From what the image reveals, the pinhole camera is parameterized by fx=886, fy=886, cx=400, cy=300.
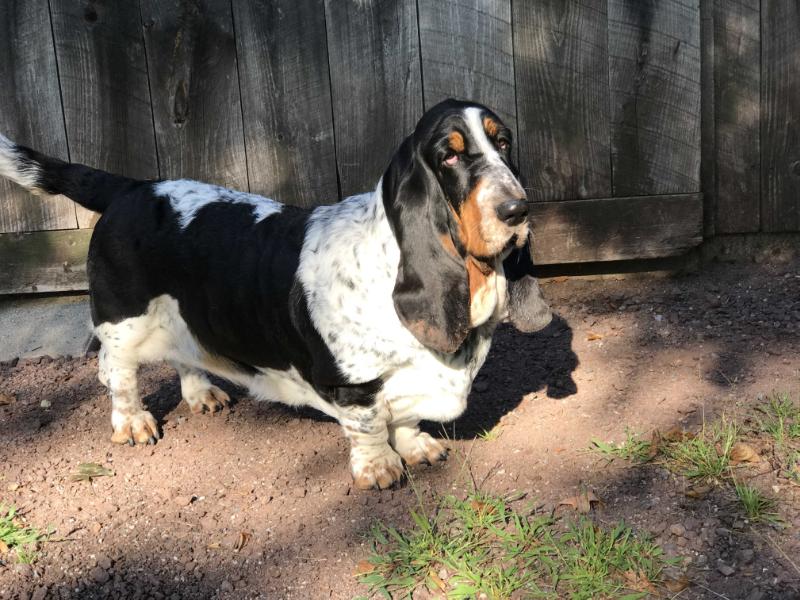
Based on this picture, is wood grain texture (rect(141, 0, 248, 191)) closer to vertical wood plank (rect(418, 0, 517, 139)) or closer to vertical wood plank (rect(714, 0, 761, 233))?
vertical wood plank (rect(418, 0, 517, 139))

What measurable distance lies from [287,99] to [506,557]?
288cm

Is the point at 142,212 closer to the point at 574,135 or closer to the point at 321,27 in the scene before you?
the point at 321,27

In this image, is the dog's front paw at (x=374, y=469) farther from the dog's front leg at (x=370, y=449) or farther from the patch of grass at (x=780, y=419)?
the patch of grass at (x=780, y=419)

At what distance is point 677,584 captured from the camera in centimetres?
260

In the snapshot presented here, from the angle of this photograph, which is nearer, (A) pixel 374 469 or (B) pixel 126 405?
(A) pixel 374 469

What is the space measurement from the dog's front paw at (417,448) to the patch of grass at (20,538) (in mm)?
1354

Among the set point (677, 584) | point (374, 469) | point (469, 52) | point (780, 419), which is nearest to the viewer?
point (677, 584)

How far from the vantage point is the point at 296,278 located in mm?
3287

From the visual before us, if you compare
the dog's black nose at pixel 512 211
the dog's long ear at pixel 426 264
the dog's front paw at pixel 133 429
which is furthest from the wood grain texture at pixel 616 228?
the dog's front paw at pixel 133 429

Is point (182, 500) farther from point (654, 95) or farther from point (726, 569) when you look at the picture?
point (654, 95)

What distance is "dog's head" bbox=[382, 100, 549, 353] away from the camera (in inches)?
110

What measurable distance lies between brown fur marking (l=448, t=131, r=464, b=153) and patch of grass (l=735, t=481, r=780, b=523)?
4.68ft

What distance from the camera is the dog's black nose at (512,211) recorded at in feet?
8.74

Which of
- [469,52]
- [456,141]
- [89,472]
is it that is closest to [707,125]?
[469,52]
